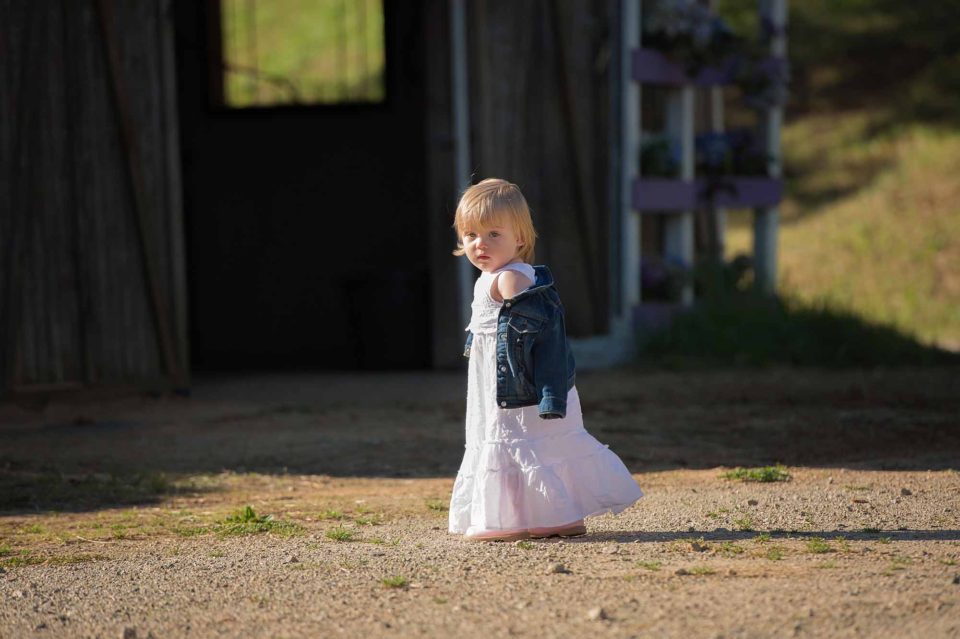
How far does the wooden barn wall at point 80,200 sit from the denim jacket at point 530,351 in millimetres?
4436

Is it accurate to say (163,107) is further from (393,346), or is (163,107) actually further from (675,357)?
(675,357)

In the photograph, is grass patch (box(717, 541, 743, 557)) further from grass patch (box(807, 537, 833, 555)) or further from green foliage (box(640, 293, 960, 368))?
green foliage (box(640, 293, 960, 368))

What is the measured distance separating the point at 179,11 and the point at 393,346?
3899 mm

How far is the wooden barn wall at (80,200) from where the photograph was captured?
7754 millimetres

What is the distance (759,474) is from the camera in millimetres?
5488

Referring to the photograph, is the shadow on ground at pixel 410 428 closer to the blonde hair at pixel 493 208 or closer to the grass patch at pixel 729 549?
the grass patch at pixel 729 549

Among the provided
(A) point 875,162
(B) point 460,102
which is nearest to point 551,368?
(B) point 460,102

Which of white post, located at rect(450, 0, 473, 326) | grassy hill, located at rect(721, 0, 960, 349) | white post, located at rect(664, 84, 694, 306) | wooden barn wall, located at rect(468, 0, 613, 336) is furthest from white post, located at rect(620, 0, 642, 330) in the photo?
grassy hill, located at rect(721, 0, 960, 349)

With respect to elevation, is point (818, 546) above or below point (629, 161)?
below

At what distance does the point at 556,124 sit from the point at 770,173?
232cm

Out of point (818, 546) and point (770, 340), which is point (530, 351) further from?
point (770, 340)

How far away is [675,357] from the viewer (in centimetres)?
977

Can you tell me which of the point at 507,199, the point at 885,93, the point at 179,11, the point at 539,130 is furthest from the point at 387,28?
the point at 885,93

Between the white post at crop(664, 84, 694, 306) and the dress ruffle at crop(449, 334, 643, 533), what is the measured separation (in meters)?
6.04
